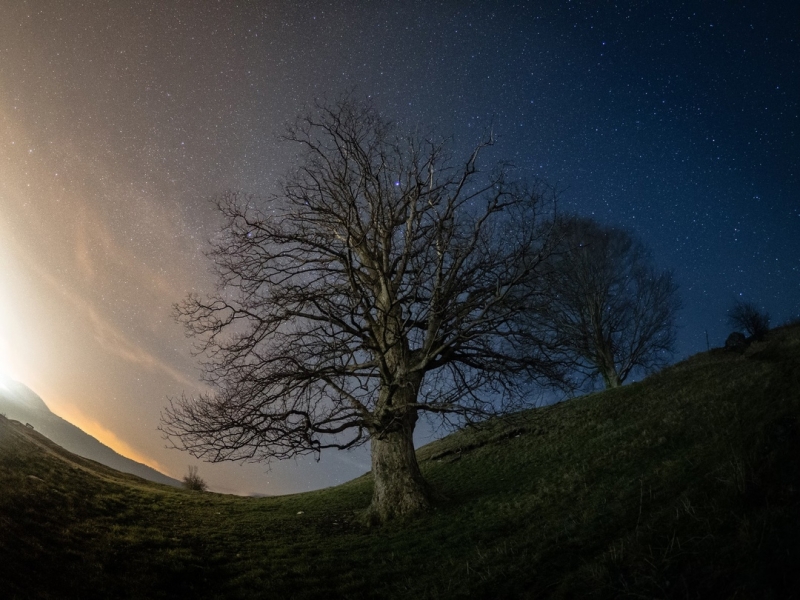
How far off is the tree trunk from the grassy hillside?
593mm

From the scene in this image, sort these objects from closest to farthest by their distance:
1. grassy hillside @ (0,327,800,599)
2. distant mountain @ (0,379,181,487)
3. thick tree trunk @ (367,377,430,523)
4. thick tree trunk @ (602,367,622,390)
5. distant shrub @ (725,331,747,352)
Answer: grassy hillside @ (0,327,800,599), thick tree trunk @ (367,377,430,523), distant shrub @ (725,331,747,352), thick tree trunk @ (602,367,622,390), distant mountain @ (0,379,181,487)

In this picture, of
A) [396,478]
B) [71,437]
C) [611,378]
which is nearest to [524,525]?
[396,478]

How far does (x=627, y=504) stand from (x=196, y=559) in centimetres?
780

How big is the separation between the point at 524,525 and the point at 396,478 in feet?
13.7

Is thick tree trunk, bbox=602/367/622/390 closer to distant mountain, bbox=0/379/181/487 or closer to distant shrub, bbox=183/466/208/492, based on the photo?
distant shrub, bbox=183/466/208/492

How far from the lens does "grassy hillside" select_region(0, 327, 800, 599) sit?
11.5 feet

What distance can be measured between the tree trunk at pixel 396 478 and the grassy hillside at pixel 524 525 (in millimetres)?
593

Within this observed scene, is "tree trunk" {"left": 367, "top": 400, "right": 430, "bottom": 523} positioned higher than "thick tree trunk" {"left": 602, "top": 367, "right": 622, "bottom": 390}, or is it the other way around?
"thick tree trunk" {"left": 602, "top": 367, "right": 622, "bottom": 390}

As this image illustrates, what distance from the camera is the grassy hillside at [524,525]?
350 centimetres

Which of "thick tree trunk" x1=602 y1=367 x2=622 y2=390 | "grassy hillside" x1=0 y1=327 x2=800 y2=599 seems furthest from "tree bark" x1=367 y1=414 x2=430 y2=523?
"thick tree trunk" x1=602 y1=367 x2=622 y2=390

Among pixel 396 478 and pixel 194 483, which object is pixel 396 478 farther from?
pixel 194 483

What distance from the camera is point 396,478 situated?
11.3 metres

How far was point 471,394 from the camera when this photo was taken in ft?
35.7

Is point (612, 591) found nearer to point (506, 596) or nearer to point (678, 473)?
point (506, 596)
